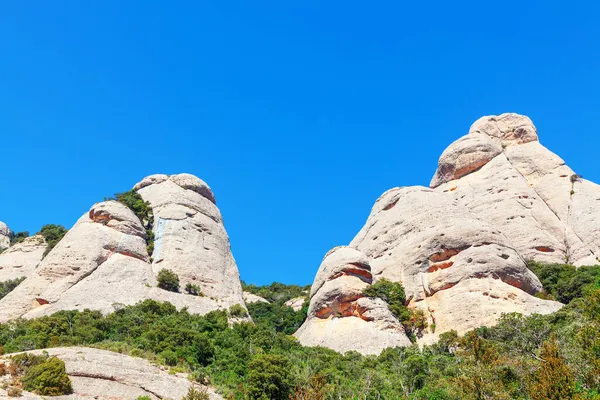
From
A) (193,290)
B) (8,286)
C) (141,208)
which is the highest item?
(141,208)

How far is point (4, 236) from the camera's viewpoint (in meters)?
81.0

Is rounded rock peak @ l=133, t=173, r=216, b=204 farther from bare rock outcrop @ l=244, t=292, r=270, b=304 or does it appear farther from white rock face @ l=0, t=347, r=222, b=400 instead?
white rock face @ l=0, t=347, r=222, b=400

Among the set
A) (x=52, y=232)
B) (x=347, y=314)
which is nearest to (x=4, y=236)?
(x=52, y=232)

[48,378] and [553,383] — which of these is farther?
[48,378]

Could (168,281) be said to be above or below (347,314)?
above

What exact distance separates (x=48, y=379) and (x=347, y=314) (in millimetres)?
27048

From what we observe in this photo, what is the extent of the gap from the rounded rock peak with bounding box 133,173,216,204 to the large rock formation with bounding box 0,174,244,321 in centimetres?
112

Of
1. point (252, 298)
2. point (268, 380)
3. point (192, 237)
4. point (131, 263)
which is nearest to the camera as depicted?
point (268, 380)

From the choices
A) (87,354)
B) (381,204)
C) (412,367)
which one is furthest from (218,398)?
(381,204)

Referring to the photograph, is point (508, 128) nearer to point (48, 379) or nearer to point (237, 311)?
point (237, 311)

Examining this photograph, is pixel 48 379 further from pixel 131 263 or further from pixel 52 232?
pixel 52 232

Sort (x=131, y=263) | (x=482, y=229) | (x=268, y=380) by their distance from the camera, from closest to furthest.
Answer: (x=268, y=380)
(x=482, y=229)
(x=131, y=263)

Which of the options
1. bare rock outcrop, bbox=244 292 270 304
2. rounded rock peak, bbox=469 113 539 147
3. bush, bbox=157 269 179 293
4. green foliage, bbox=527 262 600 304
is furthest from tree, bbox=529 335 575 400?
rounded rock peak, bbox=469 113 539 147

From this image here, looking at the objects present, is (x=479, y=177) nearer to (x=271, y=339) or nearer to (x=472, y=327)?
(x=472, y=327)
